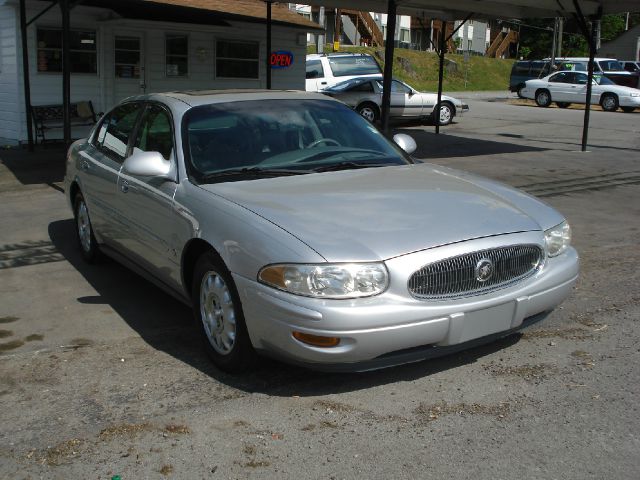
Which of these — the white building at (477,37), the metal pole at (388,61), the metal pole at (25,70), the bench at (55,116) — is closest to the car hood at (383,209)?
the metal pole at (388,61)

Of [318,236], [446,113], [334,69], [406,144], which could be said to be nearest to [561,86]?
[446,113]

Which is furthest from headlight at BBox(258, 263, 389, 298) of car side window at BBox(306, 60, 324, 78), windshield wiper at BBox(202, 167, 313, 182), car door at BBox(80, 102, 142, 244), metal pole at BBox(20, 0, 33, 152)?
car side window at BBox(306, 60, 324, 78)

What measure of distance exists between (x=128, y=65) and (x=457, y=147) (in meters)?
7.21

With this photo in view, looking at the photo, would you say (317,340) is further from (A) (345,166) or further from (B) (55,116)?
(B) (55,116)

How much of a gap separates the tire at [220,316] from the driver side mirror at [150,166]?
75 cm

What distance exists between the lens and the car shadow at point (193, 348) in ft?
14.0

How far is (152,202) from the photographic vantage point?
5.12m

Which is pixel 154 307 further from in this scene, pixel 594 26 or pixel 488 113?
pixel 488 113

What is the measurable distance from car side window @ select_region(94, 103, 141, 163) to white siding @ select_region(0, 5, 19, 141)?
9.65 metres

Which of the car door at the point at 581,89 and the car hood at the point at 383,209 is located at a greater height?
the car door at the point at 581,89

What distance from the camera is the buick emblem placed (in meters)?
4.02

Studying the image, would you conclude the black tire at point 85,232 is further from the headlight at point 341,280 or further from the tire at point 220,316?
the headlight at point 341,280

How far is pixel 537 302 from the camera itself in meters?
4.27

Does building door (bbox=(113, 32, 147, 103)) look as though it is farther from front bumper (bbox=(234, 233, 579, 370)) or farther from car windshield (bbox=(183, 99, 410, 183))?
front bumper (bbox=(234, 233, 579, 370))
